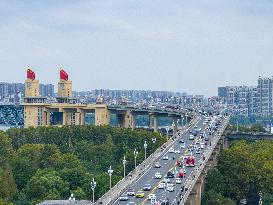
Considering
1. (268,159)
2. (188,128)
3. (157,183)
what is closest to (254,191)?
(268,159)

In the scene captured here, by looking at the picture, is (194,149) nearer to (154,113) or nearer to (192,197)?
(192,197)

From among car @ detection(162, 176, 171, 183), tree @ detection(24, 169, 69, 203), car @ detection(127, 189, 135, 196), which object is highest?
car @ detection(162, 176, 171, 183)

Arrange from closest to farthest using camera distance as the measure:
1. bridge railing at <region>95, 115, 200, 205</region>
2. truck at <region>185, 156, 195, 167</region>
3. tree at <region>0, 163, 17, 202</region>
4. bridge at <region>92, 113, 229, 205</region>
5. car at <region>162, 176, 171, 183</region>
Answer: bridge railing at <region>95, 115, 200, 205</region>, bridge at <region>92, 113, 229, 205</region>, car at <region>162, 176, 171, 183</region>, tree at <region>0, 163, 17, 202</region>, truck at <region>185, 156, 195, 167</region>

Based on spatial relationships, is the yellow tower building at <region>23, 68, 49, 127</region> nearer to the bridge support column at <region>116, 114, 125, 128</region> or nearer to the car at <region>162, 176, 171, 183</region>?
the bridge support column at <region>116, 114, 125, 128</region>

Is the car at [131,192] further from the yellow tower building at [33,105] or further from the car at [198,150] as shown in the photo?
the yellow tower building at [33,105]

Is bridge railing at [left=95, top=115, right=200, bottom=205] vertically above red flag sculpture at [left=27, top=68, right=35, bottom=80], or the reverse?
red flag sculpture at [left=27, top=68, right=35, bottom=80]

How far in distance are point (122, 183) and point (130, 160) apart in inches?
780

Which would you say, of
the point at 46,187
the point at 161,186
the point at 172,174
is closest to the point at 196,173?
the point at 172,174

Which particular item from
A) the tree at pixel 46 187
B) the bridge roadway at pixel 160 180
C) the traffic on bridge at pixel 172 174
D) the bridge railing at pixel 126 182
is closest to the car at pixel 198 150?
the traffic on bridge at pixel 172 174

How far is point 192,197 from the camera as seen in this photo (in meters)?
67.5

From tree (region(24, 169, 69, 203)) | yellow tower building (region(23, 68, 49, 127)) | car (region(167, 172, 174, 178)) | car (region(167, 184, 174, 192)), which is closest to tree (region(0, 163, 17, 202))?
tree (region(24, 169, 69, 203))

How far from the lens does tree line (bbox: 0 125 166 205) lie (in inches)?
2653

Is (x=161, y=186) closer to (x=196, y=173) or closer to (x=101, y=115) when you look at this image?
(x=196, y=173)

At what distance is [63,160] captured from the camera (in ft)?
260
